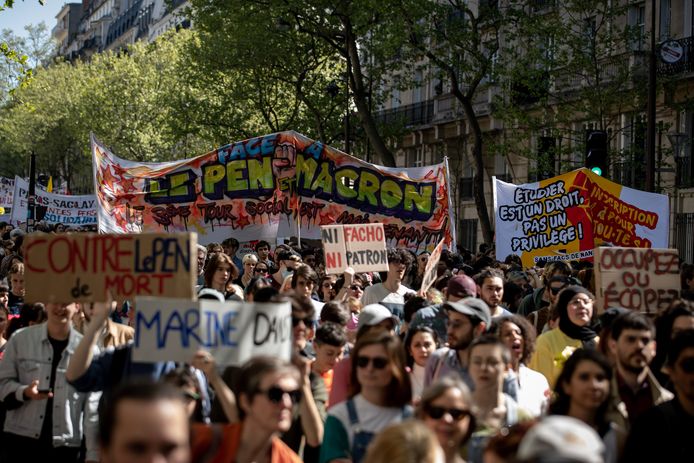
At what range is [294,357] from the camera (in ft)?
21.7

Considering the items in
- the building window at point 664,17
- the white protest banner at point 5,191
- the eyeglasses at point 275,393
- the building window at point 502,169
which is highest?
the building window at point 664,17

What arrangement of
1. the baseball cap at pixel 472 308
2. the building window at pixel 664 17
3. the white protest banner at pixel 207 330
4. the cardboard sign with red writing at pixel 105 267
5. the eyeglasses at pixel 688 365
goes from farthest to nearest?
1. the building window at pixel 664 17
2. the baseball cap at pixel 472 308
3. the cardboard sign with red writing at pixel 105 267
4. the white protest banner at pixel 207 330
5. the eyeglasses at pixel 688 365

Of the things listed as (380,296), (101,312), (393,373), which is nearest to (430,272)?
(380,296)

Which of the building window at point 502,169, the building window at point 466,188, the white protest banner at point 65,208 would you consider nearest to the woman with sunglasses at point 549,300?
the white protest banner at point 65,208

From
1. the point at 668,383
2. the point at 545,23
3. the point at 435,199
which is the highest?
the point at 545,23

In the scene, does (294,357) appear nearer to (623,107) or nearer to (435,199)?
(435,199)

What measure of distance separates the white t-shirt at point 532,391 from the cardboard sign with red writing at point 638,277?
181 cm

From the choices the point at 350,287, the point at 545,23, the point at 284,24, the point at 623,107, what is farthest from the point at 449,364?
the point at 284,24

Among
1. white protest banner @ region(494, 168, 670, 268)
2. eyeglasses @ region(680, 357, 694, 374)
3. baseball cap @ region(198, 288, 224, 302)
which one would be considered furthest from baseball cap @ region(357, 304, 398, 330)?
white protest banner @ region(494, 168, 670, 268)

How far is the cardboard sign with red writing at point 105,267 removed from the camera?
7043mm

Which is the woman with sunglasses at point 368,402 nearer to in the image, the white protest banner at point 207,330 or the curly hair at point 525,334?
the white protest banner at point 207,330

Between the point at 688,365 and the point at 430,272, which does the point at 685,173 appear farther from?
the point at 688,365

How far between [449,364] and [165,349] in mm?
1722

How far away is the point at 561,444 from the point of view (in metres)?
3.29
